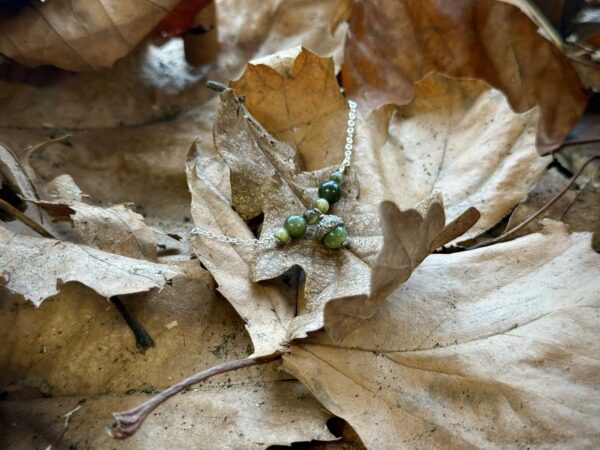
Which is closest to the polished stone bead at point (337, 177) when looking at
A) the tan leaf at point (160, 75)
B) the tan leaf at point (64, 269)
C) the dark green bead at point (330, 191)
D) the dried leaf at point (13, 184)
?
the dark green bead at point (330, 191)

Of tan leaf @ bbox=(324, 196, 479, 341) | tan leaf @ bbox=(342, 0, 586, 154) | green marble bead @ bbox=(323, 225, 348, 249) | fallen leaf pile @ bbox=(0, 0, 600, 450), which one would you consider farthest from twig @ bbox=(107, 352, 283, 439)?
tan leaf @ bbox=(342, 0, 586, 154)

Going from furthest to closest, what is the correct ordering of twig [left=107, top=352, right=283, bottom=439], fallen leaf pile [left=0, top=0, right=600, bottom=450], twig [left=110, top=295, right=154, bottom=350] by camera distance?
twig [left=110, top=295, right=154, bottom=350] < fallen leaf pile [left=0, top=0, right=600, bottom=450] < twig [left=107, top=352, right=283, bottom=439]

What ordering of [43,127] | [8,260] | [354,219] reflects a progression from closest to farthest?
1. [8,260]
2. [354,219]
3. [43,127]

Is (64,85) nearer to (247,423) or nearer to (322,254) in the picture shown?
(322,254)

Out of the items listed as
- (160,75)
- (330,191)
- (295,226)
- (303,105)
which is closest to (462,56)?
(303,105)

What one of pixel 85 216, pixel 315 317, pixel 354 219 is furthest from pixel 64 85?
pixel 315 317

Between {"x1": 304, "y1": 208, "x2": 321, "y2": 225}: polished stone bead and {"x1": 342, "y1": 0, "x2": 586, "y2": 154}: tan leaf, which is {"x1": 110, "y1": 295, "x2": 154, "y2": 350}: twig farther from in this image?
{"x1": 342, "y1": 0, "x2": 586, "y2": 154}: tan leaf

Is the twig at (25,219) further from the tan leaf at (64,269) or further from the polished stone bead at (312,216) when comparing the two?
the polished stone bead at (312,216)
